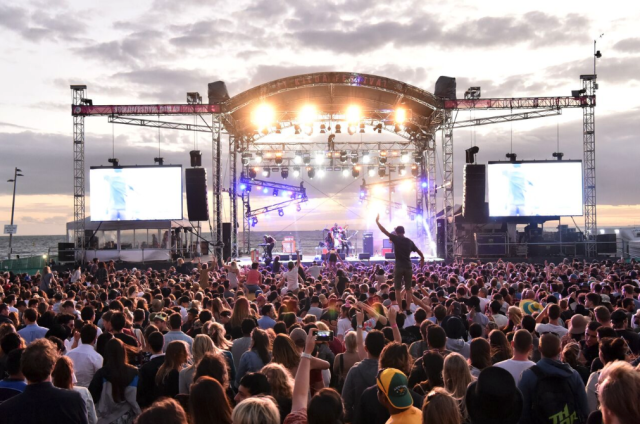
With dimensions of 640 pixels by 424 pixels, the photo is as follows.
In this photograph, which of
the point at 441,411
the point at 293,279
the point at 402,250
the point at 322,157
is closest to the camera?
the point at 441,411

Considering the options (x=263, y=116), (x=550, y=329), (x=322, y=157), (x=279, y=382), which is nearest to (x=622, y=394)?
(x=279, y=382)

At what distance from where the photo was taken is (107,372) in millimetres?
5270

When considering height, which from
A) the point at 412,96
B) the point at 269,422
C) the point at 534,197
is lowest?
the point at 269,422

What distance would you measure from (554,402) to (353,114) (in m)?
25.5

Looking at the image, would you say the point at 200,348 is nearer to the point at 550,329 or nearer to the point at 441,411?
the point at 441,411

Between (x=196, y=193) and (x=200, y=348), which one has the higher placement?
(x=196, y=193)

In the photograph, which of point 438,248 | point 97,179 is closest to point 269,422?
point 438,248

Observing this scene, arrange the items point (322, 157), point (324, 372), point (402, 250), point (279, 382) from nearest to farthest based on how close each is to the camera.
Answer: point (279, 382) < point (324, 372) < point (402, 250) < point (322, 157)

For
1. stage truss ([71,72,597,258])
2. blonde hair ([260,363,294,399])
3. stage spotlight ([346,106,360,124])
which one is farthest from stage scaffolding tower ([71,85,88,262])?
blonde hair ([260,363,294,399])

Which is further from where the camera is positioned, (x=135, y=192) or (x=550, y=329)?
(x=135, y=192)

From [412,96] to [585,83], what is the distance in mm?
8480

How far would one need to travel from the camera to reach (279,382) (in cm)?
446

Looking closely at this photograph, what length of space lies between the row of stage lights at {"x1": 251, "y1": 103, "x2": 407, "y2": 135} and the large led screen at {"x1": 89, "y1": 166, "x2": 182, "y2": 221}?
16.7ft

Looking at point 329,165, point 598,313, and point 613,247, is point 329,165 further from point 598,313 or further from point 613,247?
point 598,313
